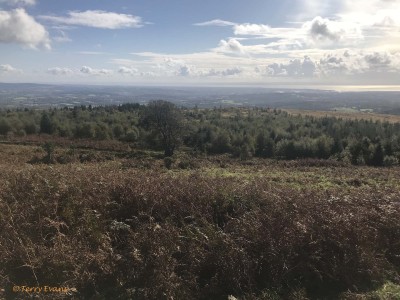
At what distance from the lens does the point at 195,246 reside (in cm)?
679

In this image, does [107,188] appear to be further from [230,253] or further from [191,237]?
[230,253]

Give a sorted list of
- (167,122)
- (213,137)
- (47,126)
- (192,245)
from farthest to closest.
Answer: (47,126) → (213,137) → (167,122) → (192,245)

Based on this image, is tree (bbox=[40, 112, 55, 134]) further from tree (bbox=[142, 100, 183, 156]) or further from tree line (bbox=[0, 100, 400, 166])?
tree (bbox=[142, 100, 183, 156])

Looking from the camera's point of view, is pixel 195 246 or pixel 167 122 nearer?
pixel 195 246

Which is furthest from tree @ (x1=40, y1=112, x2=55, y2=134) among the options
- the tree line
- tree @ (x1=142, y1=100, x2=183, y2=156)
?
tree @ (x1=142, y1=100, x2=183, y2=156)

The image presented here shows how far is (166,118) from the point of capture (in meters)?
65.8

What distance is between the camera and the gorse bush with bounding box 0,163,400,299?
19.9 feet

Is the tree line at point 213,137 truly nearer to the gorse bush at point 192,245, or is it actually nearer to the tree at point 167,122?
the tree at point 167,122

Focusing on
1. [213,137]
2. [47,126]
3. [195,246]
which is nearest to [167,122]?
[213,137]

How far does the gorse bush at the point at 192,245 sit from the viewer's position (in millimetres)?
6070

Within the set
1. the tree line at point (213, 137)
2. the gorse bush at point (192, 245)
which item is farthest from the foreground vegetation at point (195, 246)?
the tree line at point (213, 137)

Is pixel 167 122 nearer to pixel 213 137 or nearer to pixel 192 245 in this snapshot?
pixel 213 137

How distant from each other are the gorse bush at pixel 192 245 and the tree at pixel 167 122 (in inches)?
2235

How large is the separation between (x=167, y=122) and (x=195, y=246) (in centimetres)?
5982
